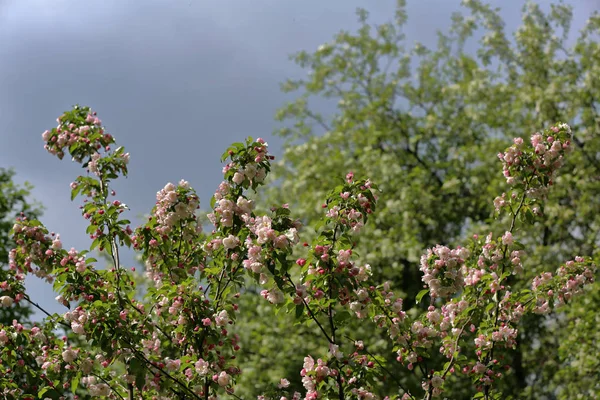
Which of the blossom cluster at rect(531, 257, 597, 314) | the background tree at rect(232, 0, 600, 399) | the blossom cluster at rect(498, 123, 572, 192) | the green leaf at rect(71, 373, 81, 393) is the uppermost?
the background tree at rect(232, 0, 600, 399)

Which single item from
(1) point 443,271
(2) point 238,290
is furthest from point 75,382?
(1) point 443,271

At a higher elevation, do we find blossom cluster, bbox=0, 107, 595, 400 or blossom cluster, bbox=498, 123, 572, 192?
blossom cluster, bbox=498, 123, 572, 192

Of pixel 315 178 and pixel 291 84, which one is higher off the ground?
pixel 291 84

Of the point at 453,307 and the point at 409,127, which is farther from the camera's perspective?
the point at 409,127

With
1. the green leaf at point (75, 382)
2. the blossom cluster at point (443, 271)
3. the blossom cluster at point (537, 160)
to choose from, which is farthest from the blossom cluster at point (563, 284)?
the green leaf at point (75, 382)

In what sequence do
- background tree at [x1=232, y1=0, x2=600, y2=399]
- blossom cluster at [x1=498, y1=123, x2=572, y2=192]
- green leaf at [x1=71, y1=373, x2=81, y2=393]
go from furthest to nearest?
background tree at [x1=232, y1=0, x2=600, y2=399] < blossom cluster at [x1=498, y1=123, x2=572, y2=192] < green leaf at [x1=71, y1=373, x2=81, y2=393]

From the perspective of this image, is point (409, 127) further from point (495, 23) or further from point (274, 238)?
point (274, 238)

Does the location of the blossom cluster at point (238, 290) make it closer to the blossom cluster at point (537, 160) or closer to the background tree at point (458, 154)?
the blossom cluster at point (537, 160)

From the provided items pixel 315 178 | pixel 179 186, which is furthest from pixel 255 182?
pixel 315 178

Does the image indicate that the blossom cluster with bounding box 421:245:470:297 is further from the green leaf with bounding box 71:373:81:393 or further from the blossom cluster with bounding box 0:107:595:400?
the green leaf with bounding box 71:373:81:393

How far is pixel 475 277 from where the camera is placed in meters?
5.04

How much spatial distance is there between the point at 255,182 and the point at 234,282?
71 cm

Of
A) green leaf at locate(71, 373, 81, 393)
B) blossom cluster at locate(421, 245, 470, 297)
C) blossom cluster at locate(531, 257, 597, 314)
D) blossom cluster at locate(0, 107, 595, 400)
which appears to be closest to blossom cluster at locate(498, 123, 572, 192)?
blossom cluster at locate(0, 107, 595, 400)

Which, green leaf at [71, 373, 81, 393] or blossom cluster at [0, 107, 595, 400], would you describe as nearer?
blossom cluster at [0, 107, 595, 400]
